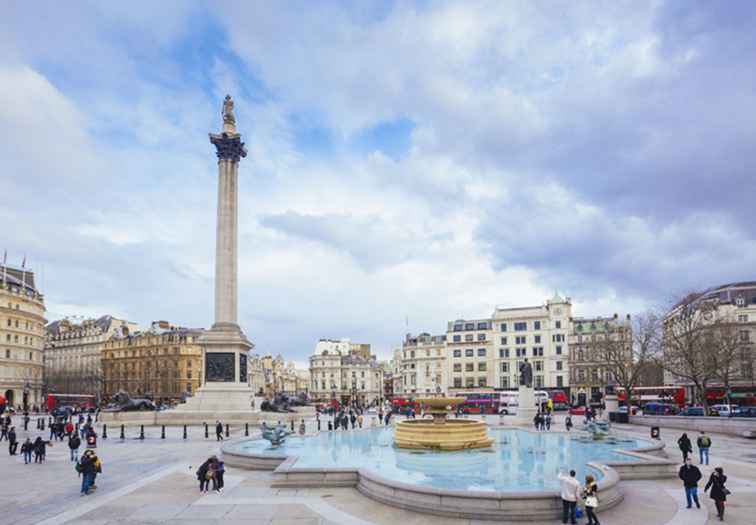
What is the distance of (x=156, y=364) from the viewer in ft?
400

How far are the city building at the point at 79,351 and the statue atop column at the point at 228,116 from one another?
79194mm

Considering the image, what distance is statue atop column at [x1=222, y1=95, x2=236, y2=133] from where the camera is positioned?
6500cm

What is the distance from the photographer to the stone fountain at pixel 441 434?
1099 inches

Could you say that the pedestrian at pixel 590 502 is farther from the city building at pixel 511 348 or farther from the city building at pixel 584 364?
the city building at pixel 511 348

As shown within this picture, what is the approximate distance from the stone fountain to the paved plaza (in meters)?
8.91

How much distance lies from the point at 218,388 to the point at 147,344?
77580 millimetres

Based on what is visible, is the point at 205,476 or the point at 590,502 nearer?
the point at 590,502

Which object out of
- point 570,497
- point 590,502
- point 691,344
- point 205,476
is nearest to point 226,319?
point 205,476

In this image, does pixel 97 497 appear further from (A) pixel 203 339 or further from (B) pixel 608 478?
(A) pixel 203 339

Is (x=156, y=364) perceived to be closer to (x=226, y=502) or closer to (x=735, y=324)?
(x=735, y=324)

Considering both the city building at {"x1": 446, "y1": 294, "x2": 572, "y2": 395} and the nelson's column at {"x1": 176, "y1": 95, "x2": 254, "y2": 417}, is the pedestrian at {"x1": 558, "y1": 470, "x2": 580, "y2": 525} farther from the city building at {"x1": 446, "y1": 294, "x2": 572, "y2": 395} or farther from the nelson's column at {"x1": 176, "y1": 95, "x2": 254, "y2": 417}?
the city building at {"x1": 446, "y1": 294, "x2": 572, "y2": 395}

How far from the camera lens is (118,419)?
51719mm

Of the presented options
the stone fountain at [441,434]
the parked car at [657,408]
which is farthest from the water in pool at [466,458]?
the parked car at [657,408]

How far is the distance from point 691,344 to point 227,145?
49.1 m
